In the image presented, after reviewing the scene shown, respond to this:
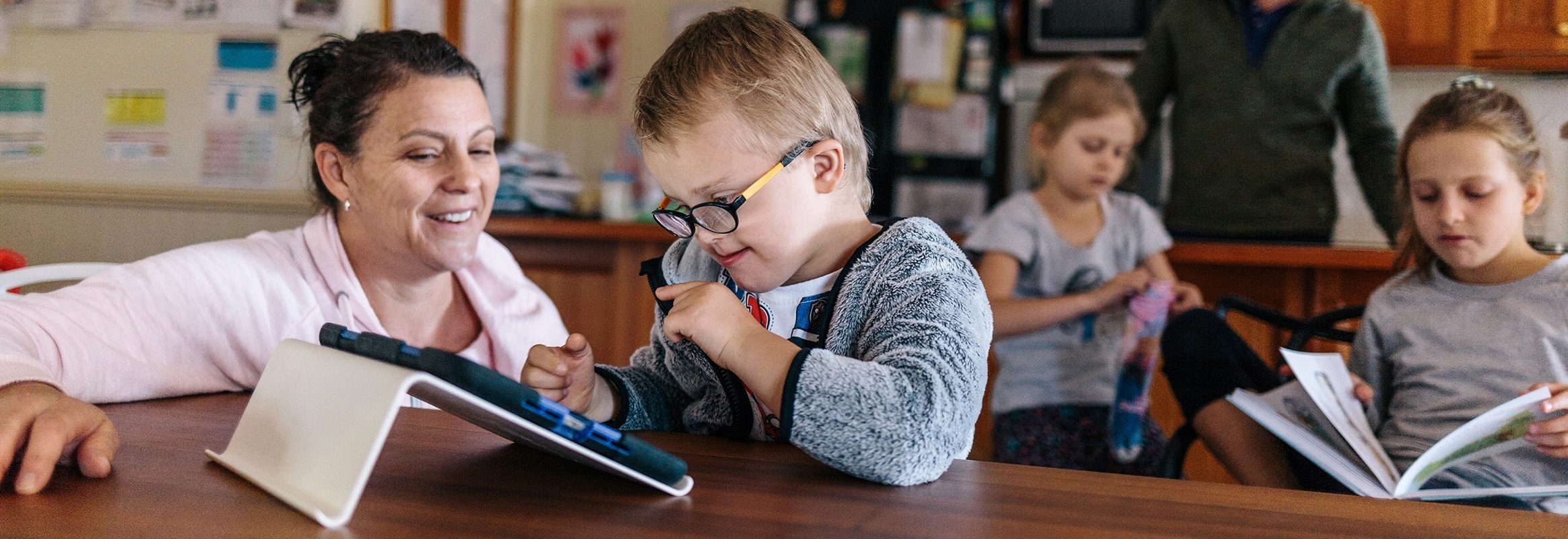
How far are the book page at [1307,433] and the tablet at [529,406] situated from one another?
35.4 inches

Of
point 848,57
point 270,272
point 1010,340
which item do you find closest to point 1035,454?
point 1010,340

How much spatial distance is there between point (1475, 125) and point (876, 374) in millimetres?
1206

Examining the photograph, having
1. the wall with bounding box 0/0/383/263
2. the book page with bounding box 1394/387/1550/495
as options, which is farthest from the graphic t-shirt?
the wall with bounding box 0/0/383/263

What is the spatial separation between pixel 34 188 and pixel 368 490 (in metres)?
0.98

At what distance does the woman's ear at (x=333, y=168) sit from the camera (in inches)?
62.7

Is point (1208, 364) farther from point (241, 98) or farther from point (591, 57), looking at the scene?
point (591, 57)

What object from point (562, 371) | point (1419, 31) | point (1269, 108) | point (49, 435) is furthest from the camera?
point (1419, 31)

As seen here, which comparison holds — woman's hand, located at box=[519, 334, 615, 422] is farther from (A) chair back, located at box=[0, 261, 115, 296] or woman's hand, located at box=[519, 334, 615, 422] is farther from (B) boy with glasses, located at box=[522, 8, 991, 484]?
(A) chair back, located at box=[0, 261, 115, 296]

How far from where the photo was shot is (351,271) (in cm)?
155

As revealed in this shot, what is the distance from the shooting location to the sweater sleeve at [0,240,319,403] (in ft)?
3.82

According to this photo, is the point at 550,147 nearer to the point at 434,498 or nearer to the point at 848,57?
the point at 848,57

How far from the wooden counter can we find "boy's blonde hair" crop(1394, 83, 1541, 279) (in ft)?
1.17

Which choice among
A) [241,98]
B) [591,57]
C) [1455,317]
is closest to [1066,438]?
[1455,317]

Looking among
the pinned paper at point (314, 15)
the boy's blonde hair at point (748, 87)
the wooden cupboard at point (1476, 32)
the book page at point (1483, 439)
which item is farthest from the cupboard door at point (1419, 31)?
the boy's blonde hair at point (748, 87)
